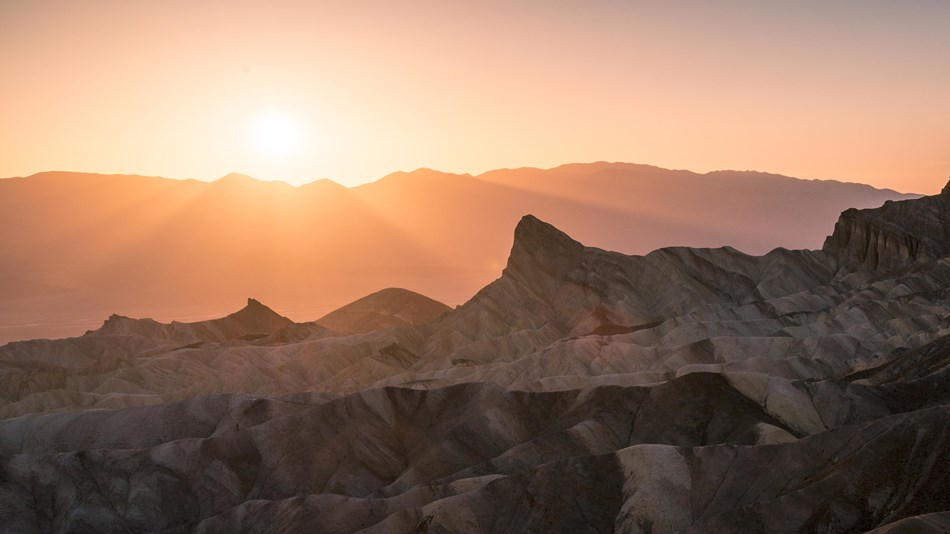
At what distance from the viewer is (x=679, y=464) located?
45.4m

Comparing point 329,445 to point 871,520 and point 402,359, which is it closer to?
point 871,520

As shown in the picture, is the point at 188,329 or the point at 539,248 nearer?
the point at 539,248

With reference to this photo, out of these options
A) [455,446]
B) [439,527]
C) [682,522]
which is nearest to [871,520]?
[682,522]

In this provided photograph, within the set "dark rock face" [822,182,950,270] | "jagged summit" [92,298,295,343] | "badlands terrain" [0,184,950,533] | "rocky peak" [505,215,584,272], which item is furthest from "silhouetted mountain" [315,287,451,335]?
"dark rock face" [822,182,950,270]

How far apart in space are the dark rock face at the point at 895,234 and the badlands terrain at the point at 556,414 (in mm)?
274

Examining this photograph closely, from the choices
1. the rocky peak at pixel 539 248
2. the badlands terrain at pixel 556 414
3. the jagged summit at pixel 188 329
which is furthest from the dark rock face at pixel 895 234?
the jagged summit at pixel 188 329

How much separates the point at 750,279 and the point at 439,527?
249 ft

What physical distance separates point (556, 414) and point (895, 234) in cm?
6312

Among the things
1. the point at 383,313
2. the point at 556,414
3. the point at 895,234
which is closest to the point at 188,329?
the point at 383,313

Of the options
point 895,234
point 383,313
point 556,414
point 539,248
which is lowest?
point 556,414

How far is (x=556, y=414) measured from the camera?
60.6 m

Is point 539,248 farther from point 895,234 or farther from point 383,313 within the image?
point 895,234

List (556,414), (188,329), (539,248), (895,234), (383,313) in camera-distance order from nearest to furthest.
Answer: (556,414)
(895,234)
(539,248)
(188,329)
(383,313)

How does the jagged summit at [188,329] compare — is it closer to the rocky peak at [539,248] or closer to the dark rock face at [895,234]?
the rocky peak at [539,248]
